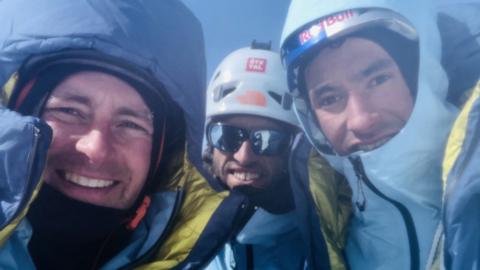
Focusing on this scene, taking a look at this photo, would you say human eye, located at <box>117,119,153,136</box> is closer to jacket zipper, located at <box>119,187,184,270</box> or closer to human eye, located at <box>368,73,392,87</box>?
jacket zipper, located at <box>119,187,184,270</box>

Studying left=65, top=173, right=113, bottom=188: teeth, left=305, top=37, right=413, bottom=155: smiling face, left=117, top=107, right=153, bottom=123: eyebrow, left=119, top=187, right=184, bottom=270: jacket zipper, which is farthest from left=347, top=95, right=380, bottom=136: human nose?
left=65, top=173, right=113, bottom=188: teeth

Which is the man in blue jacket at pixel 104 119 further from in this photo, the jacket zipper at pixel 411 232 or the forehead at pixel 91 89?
the jacket zipper at pixel 411 232

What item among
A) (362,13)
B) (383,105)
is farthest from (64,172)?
(362,13)

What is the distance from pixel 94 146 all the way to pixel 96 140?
41 mm

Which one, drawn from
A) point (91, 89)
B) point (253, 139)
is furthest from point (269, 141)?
point (91, 89)

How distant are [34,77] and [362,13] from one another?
7.38ft

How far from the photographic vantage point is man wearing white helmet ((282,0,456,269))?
92.7 inches

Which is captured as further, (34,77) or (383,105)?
(383,105)

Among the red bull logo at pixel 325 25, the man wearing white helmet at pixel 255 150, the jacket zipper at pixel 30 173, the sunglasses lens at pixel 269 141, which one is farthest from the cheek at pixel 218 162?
the jacket zipper at pixel 30 173

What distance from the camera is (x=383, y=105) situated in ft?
8.71

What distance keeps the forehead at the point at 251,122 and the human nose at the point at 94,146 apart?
249cm

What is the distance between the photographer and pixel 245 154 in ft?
13.8

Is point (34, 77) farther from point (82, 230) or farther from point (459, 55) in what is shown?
point (459, 55)

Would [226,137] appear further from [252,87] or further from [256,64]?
[256,64]
